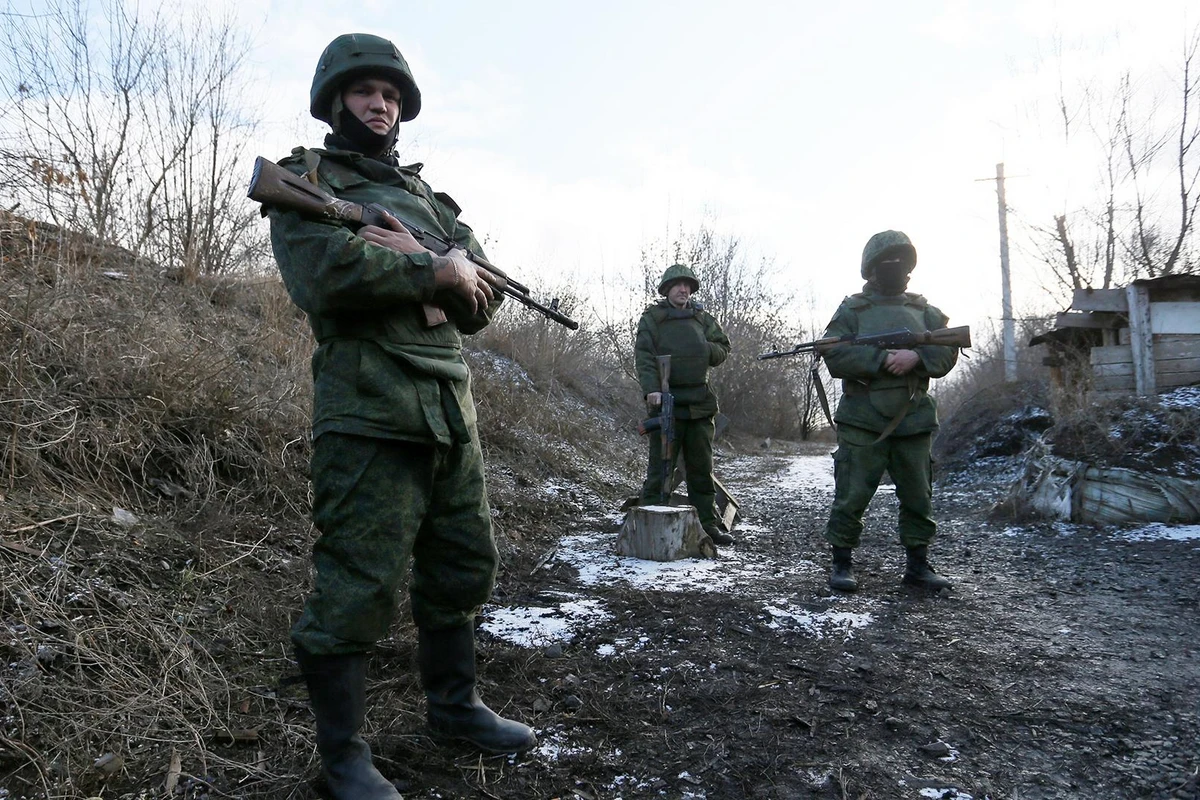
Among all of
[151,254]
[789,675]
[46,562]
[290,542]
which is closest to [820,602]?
[789,675]

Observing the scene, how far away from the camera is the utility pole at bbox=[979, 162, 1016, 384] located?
17.5 m

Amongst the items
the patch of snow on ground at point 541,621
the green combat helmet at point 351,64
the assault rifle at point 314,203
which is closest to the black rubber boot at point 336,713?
the assault rifle at point 314,203

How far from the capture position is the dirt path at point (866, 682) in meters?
2.17

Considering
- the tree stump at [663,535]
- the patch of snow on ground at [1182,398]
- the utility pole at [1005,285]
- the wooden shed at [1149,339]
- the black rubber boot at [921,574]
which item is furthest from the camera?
the utility pole at [1005,285]

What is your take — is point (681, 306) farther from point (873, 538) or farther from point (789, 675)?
point (789, 675)

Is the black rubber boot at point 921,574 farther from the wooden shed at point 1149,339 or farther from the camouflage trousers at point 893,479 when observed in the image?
the wooden shed at point 1149,339

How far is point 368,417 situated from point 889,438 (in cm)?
336

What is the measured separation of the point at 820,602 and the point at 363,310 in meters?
3.04

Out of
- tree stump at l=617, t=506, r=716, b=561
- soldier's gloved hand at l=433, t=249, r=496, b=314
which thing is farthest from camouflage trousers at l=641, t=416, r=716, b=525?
soldier's gloved hand at l=433, t=249, r=496, b=314

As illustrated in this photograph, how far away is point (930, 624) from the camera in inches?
143

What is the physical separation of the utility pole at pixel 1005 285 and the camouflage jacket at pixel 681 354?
14060 mm

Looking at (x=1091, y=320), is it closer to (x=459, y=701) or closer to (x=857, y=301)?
(x=857, y=301)

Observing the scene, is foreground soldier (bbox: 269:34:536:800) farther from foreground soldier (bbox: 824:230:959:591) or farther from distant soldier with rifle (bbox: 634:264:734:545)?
distant soldier with rifle (bbox: 634:264:734:545)

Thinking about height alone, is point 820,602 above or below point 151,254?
below
